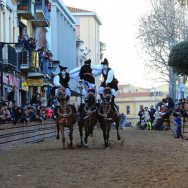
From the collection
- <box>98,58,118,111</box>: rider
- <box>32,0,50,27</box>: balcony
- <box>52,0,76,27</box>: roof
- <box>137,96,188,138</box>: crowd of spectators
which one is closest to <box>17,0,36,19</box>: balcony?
<box>32,0,50,27</box>: balcony

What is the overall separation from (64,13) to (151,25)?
1186 inches

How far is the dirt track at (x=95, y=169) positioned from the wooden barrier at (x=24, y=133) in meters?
2.65

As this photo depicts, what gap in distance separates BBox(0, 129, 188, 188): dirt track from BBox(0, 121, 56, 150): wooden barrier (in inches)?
104

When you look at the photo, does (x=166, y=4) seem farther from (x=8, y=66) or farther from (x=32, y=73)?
(x=8, y=66)

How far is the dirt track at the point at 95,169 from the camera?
1225cm

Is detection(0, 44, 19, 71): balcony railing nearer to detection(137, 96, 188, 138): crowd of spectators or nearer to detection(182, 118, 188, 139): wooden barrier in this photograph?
detection(137, 96, 188, 138): crowd of spectators

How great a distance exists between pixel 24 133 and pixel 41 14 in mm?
31004

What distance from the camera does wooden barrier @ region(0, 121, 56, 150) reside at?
2242cm

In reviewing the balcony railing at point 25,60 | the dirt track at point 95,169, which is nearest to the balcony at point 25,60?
the balcony railing at point 25,60

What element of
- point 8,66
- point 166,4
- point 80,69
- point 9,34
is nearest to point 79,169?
point 80,69

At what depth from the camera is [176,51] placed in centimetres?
3622

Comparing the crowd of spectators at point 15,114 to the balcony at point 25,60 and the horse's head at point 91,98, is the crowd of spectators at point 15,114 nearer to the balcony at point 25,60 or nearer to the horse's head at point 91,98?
the horse's head at point 91,98

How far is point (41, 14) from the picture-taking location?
183 feet

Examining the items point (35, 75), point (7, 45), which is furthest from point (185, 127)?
point (35, 75)
